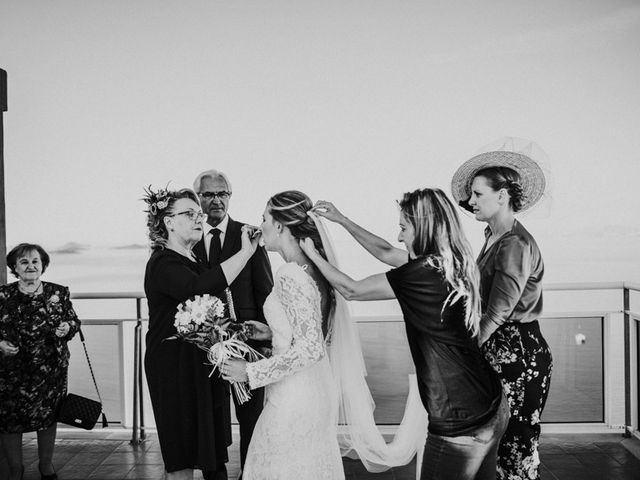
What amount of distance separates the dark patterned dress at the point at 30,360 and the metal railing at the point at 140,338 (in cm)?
89

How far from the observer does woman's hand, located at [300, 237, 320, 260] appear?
2.60 m

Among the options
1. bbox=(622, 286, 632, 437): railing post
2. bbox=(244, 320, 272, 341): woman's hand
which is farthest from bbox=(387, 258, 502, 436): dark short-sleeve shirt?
bbox=(622, 286, 632, 437): railing post

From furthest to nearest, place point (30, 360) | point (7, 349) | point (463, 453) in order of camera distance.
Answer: point (30, 360)
point (7, 349)
point (463, 453)

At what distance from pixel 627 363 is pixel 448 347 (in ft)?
10.4

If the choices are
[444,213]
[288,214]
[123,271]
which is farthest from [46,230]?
[444,213]

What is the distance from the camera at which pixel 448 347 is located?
2184mm

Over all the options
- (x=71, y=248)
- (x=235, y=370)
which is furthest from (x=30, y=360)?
(x=71, y=248)

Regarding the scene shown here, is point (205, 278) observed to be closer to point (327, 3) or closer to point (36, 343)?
point (36, 343)

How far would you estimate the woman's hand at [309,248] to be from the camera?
8.54 feet

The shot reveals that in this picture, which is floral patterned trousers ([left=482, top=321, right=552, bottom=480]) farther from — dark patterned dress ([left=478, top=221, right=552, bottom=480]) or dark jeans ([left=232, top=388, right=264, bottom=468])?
dark jeans ([left=232, top=388, right=264, bottom=468])

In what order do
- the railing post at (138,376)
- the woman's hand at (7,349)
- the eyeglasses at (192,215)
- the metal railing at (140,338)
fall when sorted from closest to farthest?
the eyeglasses at (192,215) < the woman's hand at (7,349) < the metal railing at (140,338) < the railing post at (138,376)

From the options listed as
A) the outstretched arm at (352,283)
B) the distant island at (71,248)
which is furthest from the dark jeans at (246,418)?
the distant island at (71,248)

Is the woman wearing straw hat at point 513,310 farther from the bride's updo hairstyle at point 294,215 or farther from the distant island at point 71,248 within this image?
the distant island at point 71,248

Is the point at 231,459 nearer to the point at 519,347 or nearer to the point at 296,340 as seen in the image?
the point at 296,340
